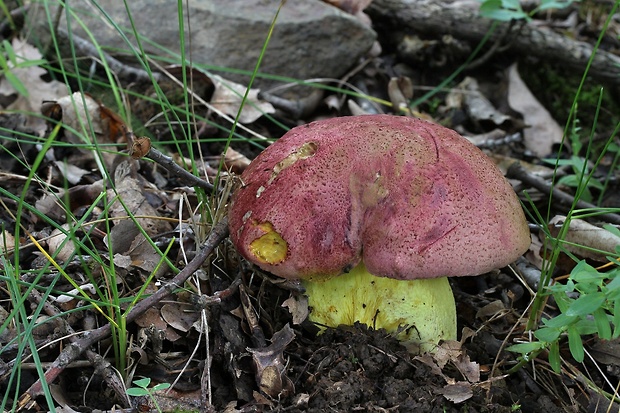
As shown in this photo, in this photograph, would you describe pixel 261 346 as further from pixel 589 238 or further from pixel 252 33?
pixel 252 33

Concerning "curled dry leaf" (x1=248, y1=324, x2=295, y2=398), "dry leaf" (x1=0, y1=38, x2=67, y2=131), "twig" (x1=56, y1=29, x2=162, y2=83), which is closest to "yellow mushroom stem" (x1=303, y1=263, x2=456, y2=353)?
"curled dry leaf" (x1=248, y1=324, x2=295, y2=398)

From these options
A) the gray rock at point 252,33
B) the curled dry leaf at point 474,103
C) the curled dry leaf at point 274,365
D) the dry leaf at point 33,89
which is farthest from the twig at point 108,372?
the curled dry leaf at point 474,103

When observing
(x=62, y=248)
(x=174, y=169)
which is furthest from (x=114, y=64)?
(x=174, y=169)

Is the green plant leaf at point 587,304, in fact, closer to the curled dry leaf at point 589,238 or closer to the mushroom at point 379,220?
the mushroom at point 379,220

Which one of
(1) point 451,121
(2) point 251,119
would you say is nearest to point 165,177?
(2) point 251,119

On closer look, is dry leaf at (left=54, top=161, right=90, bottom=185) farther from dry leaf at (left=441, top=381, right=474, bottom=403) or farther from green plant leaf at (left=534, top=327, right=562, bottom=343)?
green plant leaf at (left=534, top=327, right=562, bottom=343)

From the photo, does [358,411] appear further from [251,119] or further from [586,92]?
[586,92]

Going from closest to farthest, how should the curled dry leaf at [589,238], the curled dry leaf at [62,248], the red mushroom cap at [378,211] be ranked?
the red mushroom cap at [378,211], the curled dry leaf at [62,248], the curled dry leaf at [589,238]
